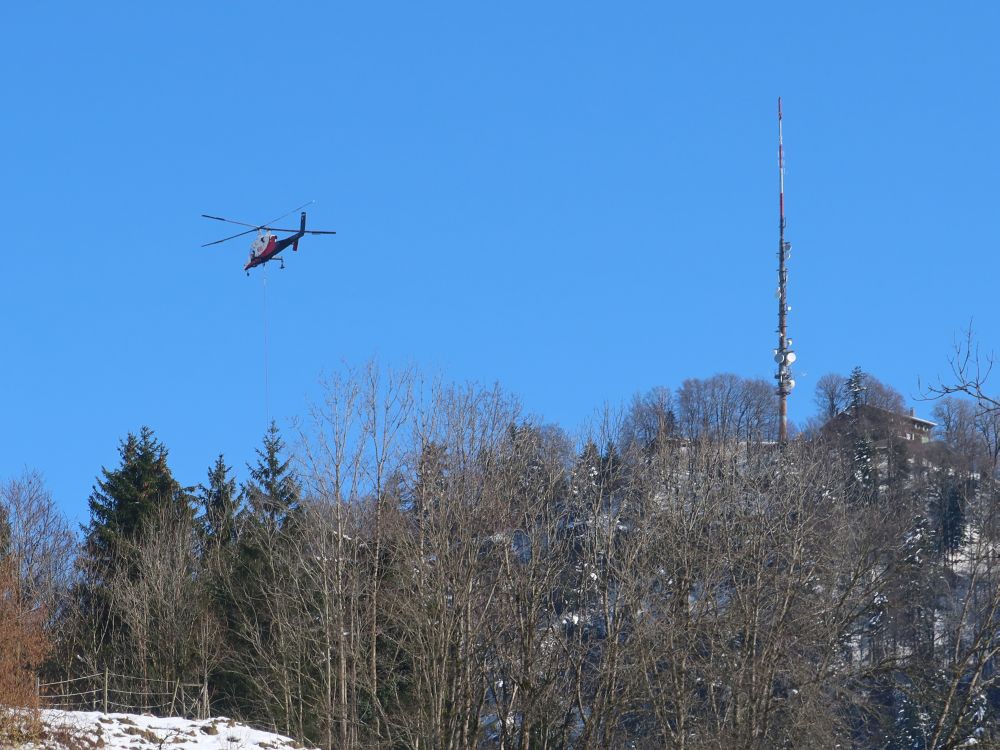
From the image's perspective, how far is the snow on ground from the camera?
1055 inches

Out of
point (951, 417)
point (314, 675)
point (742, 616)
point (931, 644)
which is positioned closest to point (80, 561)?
point (314, 675)

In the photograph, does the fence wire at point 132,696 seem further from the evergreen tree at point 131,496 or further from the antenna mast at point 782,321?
the antenna mast at point 782,321

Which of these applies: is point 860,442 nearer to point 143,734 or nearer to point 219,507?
point 219,507

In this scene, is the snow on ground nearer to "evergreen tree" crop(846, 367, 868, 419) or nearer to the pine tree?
the pine tree

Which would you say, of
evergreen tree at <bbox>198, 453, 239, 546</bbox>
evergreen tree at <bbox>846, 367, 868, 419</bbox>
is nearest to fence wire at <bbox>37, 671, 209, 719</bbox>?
evergreen tree at <bbox>198, 453, 239, 546</bbox>

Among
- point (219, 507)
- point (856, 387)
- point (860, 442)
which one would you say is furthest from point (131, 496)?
point (856, 387)

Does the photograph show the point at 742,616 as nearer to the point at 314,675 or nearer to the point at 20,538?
the point at 314,675

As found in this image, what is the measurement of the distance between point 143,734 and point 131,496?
27901 millimetres

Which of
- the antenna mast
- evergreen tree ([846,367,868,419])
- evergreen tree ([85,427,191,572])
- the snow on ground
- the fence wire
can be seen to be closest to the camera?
the snow on ground

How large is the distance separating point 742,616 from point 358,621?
10464 millimetres

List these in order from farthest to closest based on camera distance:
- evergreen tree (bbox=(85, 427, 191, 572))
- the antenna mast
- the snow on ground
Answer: the antenna mast → evergreen tree (bbox=(85, 427, 191, 572)) → the snow on ground

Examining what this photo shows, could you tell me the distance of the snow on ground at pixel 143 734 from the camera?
2678 centimetres

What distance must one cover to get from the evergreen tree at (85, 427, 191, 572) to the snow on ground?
25.1m

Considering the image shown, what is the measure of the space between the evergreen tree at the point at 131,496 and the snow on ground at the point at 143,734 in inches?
989
